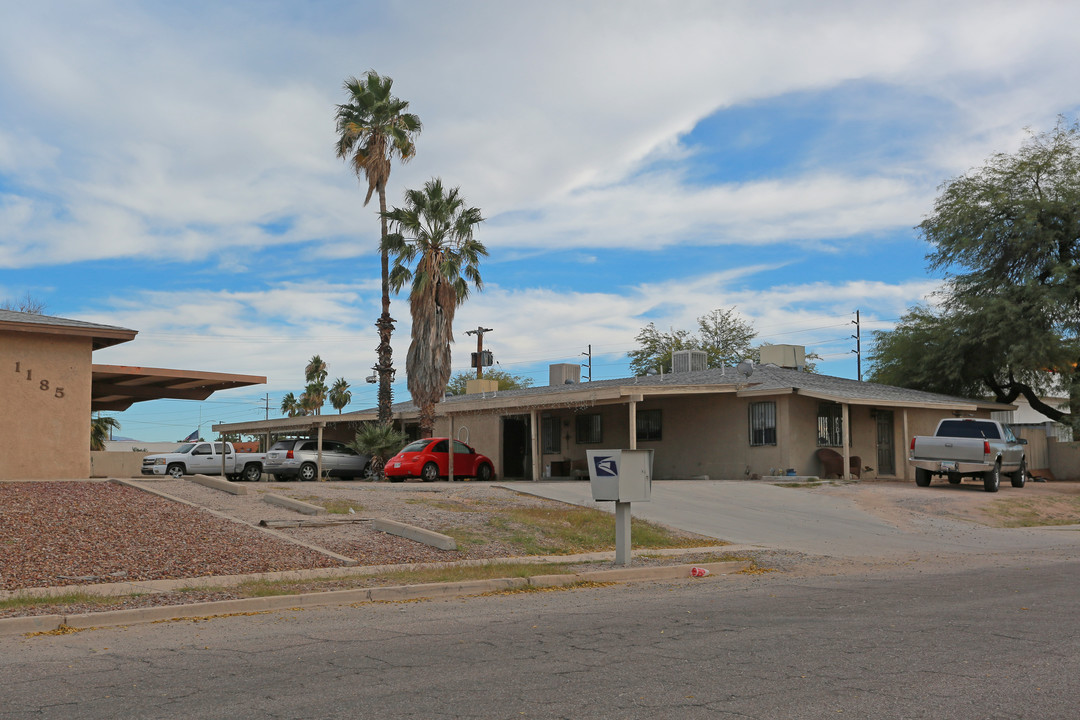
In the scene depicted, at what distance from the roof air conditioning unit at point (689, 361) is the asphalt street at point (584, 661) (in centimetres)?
2754

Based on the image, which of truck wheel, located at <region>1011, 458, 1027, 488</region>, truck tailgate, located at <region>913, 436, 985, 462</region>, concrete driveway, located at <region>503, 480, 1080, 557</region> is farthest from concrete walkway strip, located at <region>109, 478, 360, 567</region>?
truck wheel, located at <region>1011, 458, 1027, 488</region>

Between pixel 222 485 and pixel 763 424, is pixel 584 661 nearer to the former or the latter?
pixel 222 485

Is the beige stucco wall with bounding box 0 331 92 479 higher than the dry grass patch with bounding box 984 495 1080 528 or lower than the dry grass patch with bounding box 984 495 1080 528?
higher

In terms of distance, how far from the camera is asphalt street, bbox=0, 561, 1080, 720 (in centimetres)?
550

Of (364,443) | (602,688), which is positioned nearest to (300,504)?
(602,688)

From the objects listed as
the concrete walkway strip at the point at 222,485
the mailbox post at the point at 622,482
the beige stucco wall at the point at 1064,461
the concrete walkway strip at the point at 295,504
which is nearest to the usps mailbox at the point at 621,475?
the mailbox post at the point at 622,482

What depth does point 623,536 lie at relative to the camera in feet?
43.0

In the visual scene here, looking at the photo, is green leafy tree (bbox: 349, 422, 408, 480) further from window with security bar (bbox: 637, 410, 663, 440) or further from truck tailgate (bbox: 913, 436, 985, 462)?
truck tailgate (bbox: 913, 436, 985, 462)

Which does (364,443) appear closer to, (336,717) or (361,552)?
(361,552)

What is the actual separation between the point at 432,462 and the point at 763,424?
9833 mm

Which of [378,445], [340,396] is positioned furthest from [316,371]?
[378,445]

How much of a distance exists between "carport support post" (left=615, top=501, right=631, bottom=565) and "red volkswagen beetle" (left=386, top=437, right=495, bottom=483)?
15.2 metres

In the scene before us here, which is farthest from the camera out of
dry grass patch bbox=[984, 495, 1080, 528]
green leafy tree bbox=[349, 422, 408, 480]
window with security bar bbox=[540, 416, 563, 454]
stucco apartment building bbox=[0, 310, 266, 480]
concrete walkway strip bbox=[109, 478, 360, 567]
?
window with security bar bbox=[540, 416, 563, 454]

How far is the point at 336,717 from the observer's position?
5250mm
